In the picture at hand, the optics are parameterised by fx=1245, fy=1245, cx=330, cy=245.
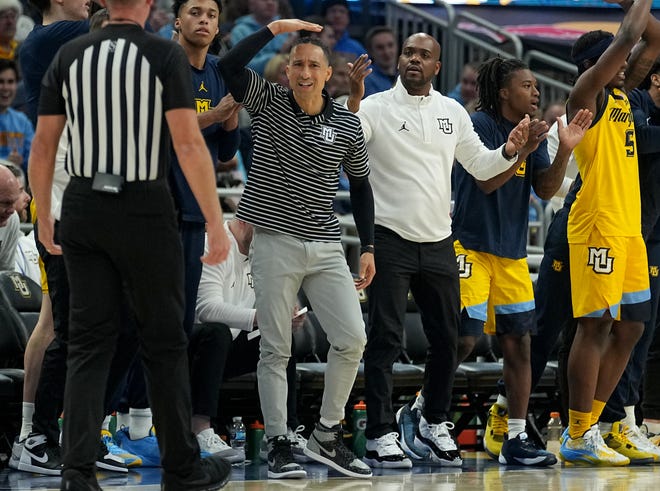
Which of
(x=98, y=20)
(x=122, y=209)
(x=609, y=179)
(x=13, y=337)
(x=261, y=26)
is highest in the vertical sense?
(x=261, y=26)

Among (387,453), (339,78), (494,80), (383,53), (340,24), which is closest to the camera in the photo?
(387,453)

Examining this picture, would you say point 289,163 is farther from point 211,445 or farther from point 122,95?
point 122,95

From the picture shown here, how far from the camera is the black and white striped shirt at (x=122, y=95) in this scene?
14.5ft

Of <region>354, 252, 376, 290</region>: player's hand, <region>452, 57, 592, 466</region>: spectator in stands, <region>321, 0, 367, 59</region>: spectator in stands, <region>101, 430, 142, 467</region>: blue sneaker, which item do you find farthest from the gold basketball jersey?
<region>321, 0, 367, 59</region>: spectator in stands

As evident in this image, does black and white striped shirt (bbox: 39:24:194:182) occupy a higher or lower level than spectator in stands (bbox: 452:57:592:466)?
higher

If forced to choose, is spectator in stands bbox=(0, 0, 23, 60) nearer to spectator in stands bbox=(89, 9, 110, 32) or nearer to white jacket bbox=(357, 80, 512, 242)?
white jacket bbox=(357, 80, 512, 242)

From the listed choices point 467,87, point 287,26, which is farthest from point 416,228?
point 467,87

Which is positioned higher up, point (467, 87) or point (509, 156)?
point (467, 87)

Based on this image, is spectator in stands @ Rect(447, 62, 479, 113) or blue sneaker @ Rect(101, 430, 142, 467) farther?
spectator in stands @ Rect(447, 62, 479, 113)

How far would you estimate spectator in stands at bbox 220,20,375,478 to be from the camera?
5852mm

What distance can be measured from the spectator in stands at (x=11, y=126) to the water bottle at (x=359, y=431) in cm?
432

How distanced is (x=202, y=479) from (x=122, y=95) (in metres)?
1.42

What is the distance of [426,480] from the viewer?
5.89 metres

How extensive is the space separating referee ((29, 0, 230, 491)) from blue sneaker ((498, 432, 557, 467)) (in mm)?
2519
